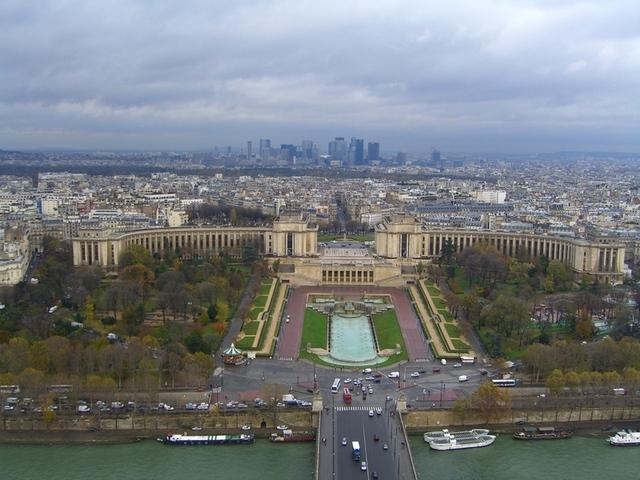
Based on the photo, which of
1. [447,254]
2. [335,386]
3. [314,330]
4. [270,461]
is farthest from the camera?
[447,254]

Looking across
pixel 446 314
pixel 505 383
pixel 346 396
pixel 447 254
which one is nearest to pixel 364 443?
pixel 346 396

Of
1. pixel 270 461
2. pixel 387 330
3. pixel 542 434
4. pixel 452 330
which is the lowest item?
pixel 270 461

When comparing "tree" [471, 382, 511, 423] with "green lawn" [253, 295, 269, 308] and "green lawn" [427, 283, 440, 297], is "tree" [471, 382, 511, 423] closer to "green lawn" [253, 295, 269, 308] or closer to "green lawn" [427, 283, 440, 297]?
"green lawn" [253, 295, 269, 308]

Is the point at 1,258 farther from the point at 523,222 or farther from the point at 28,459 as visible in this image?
the point at 523,222

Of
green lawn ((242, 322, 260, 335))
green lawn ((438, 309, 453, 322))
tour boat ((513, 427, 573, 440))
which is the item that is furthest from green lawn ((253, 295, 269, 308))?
tour boat ((513, 427, 573, 440))

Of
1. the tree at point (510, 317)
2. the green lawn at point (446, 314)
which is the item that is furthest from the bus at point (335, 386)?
the green lawn at point (446, 314)

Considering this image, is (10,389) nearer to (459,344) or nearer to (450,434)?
(450,434)

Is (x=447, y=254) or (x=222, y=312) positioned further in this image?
(x=447, y=254)
